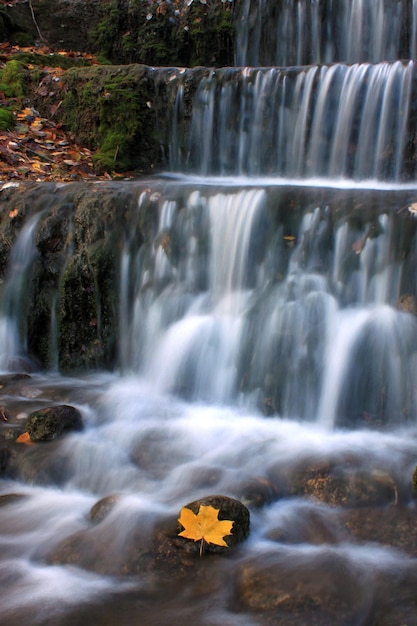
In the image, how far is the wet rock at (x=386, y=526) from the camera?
2838 mm

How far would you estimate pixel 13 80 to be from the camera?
858 centimetres

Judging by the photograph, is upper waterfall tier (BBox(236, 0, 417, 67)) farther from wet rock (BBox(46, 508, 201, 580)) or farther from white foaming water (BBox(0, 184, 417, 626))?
wet rock (BBox(46, 508, 201, 580))

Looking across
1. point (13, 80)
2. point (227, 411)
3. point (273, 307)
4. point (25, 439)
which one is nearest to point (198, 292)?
point (273, 307)

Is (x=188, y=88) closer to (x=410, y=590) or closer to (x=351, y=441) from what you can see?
(x=351, y=441)

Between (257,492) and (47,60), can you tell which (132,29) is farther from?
(257,492)

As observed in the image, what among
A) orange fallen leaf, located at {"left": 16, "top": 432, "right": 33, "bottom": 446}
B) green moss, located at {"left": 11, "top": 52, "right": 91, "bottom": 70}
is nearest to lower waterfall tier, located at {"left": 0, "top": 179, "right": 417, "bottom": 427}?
orange fallen leaf, located at {"left": 16, "top": 432, "right": 33, "bottom": 446}

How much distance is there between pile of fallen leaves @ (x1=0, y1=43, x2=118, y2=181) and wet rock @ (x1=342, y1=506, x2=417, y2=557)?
499 centimetres

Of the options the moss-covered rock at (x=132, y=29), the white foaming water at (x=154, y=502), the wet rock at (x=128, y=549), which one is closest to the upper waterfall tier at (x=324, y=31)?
the moss-covered rock at (x=132, y=29)

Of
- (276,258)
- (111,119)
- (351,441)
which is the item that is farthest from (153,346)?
(111,119)

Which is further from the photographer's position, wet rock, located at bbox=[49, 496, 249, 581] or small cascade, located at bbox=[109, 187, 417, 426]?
small cascade, located at bbox=[109, 187, 417, 426]

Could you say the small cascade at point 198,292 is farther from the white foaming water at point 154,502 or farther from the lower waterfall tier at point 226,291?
the white foaming water at point 154,502

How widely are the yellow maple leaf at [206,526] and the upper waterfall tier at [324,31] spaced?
25.0ft

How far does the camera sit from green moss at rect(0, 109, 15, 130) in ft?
25.5

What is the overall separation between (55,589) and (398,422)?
7.44 feet
